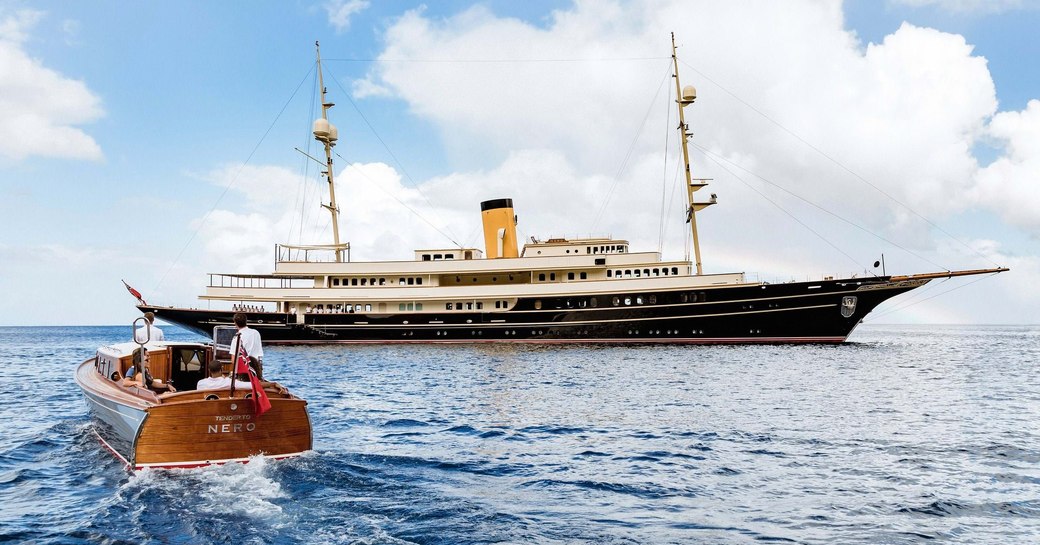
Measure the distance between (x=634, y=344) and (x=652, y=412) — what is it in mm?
26052

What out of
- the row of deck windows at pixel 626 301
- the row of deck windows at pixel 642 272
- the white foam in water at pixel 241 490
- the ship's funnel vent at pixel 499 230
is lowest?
the white foam in water at pixel 241 490

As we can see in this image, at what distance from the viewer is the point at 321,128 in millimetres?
50312

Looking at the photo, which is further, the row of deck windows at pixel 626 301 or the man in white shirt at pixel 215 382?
the row of deck windows at pixel 626 301

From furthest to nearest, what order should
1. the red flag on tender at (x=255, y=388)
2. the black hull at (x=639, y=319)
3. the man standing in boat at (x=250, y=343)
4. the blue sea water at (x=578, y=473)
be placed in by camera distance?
1. the black hull at (x=639, y=319)
2. the man standing in boat at (x=250, y=343)
3. the red flag on tender at (x=255, y=388)
4. the blue sea water at (x=578, y=473)

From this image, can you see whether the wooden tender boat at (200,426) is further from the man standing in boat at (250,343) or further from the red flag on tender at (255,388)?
the man standing in boat at (250,343)

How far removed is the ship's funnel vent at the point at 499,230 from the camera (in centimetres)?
4812

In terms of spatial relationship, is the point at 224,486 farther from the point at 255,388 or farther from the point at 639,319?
the point at 639,319

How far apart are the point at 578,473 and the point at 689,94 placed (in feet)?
145

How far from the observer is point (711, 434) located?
13.0 metres

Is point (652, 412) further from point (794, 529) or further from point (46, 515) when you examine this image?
point (46, 515)

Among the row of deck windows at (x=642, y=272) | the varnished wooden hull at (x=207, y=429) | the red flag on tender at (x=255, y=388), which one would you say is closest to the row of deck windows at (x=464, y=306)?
the row of deck windows at (x=642, y=272)

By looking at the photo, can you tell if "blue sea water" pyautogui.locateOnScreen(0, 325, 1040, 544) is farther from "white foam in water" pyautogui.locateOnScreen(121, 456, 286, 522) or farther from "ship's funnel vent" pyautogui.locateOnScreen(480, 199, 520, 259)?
"ship's funnel vent" pyautogui.locateOnScreen(480, 199, 520, 259)

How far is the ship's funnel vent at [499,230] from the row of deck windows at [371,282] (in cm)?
611

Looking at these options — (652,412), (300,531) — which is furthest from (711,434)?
(300,531)
